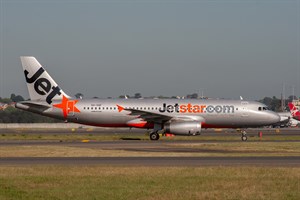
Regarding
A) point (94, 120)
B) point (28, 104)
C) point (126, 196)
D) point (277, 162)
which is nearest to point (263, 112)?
point (94, 120)

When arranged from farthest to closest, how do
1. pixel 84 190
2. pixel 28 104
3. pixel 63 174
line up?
1. pixel 28 104
2. pixel 63 174
3. pixel 84 190

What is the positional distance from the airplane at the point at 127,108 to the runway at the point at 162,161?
24.4m

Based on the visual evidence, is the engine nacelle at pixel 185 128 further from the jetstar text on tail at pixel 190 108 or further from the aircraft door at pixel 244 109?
the aircraft door at pixel 244 109

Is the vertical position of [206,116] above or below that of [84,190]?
above

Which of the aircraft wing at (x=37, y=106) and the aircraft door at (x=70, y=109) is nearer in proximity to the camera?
the aircraft wing at (x=37, y=106)

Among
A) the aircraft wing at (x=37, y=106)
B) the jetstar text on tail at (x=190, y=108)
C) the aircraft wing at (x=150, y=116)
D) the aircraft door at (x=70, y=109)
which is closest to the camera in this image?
the aircraft wing at (x=150, y=116)

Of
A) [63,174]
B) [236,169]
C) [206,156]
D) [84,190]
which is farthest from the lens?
[206,156]

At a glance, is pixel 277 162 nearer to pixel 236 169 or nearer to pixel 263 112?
pixel 236 169

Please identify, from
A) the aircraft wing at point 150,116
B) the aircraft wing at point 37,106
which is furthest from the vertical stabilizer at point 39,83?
the aircraft wing at point 150,116

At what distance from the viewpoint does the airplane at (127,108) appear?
57.5 m

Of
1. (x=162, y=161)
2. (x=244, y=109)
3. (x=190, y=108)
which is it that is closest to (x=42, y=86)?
(x=190, y=108)

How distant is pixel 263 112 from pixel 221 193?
136 feet

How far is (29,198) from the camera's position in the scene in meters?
18.3

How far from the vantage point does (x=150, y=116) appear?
56.3 metres
